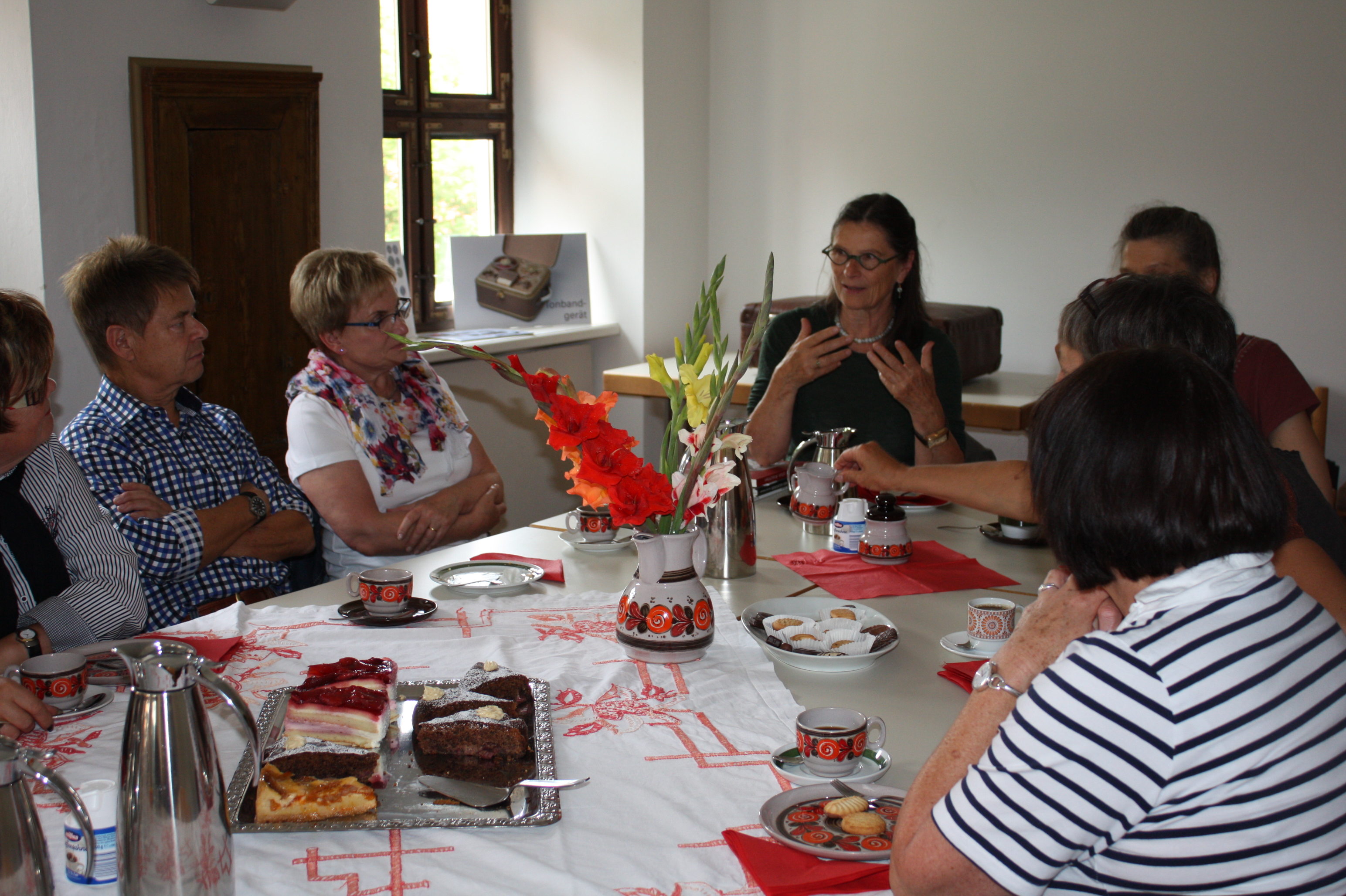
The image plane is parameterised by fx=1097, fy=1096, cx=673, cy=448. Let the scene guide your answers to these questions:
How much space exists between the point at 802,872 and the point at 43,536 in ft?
4.44

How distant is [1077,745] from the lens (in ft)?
2.78

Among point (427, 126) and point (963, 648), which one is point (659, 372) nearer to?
point (963, 648)

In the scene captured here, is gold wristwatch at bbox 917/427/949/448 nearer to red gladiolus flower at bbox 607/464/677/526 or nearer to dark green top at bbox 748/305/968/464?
dark green top at bbox 748/305/968/464

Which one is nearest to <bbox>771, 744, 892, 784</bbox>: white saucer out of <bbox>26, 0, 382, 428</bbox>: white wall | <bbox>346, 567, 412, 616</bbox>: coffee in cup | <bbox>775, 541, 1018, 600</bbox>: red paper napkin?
<bbox>775, 541, 1018, 600</bbox>: red paper napkin

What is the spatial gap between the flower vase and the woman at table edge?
1.59 ft

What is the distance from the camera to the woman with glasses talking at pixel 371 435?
2359mm

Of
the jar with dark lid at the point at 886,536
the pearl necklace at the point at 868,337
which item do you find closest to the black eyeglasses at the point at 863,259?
the pearl necklace at the point at 868,337

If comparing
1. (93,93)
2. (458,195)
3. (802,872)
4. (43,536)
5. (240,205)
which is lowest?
(802,872)

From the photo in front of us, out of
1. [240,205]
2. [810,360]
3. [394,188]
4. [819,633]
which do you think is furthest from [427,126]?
[819,633]

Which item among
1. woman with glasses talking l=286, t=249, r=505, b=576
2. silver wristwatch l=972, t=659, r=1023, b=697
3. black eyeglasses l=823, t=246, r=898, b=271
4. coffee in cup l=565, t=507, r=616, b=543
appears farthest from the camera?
black eyeglasses l=823, t=246, r=898, b=271

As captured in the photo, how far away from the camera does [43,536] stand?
68.9 inches

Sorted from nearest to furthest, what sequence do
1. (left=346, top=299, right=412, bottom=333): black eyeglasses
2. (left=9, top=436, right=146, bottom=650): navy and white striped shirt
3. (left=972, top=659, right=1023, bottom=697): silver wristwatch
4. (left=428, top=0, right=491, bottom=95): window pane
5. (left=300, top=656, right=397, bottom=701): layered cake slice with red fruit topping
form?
1. (left=972, top=659, right=1023, bottom=697): silver wristwatch
2. (left=300, top=656, right=397, bottom=701): layered cake slice with red fruit topping
3. (left=9, top=436, right=146, bottom=650): navy and white striped shirt
4. (left=346, top=299, right=412, bottom=333): black eyeglasses
5. (left=428, top=0, right=491, bottom=95): window pane

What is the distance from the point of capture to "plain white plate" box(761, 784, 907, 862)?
1070 mm

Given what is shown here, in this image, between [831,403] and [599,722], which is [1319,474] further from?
[599,722]
